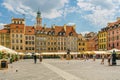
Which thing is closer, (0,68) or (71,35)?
(0,68)

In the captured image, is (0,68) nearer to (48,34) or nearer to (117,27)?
(117,27)

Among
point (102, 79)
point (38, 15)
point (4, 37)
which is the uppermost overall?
point (38, 15)

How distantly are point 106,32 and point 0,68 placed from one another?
78.6 metres

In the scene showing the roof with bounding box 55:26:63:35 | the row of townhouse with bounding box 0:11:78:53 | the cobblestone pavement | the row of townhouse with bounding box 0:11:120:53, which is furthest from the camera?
the roof with bounding box 55:26:63:35

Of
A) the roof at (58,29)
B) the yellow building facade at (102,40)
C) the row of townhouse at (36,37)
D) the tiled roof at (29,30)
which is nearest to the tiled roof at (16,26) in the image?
the row of townhouse at (36,37)

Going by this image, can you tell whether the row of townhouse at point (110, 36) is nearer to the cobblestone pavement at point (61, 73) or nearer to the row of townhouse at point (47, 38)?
the row of townhouse at point (47, 38)

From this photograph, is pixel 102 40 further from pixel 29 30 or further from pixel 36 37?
pixel 29 30

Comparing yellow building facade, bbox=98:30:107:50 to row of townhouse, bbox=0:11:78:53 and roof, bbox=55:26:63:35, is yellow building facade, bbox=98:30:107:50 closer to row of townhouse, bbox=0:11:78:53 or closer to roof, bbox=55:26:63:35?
row of townhouse, bbox=0:11:78:53

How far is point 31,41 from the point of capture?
107m

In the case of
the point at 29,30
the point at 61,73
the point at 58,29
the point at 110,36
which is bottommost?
the point at 61,73

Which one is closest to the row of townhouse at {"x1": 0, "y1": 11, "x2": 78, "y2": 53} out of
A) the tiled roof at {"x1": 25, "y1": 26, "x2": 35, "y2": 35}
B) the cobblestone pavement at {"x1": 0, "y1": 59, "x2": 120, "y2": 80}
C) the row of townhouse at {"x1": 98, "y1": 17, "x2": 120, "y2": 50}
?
the tiled roof at {"x1": 25, "y1": 26, "x2": 35, "y2": 35}

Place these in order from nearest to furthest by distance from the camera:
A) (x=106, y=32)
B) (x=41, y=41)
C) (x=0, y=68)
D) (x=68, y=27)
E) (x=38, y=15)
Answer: (x=0, y=68)
(x=106, y=32)
(x=41, y=41)
(x=68, y=27)
(x=38, y=15)

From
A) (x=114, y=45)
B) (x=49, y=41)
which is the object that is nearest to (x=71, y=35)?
(x=49, y=41)

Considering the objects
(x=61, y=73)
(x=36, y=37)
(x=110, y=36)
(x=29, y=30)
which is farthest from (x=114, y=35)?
(x=61, y=73)
